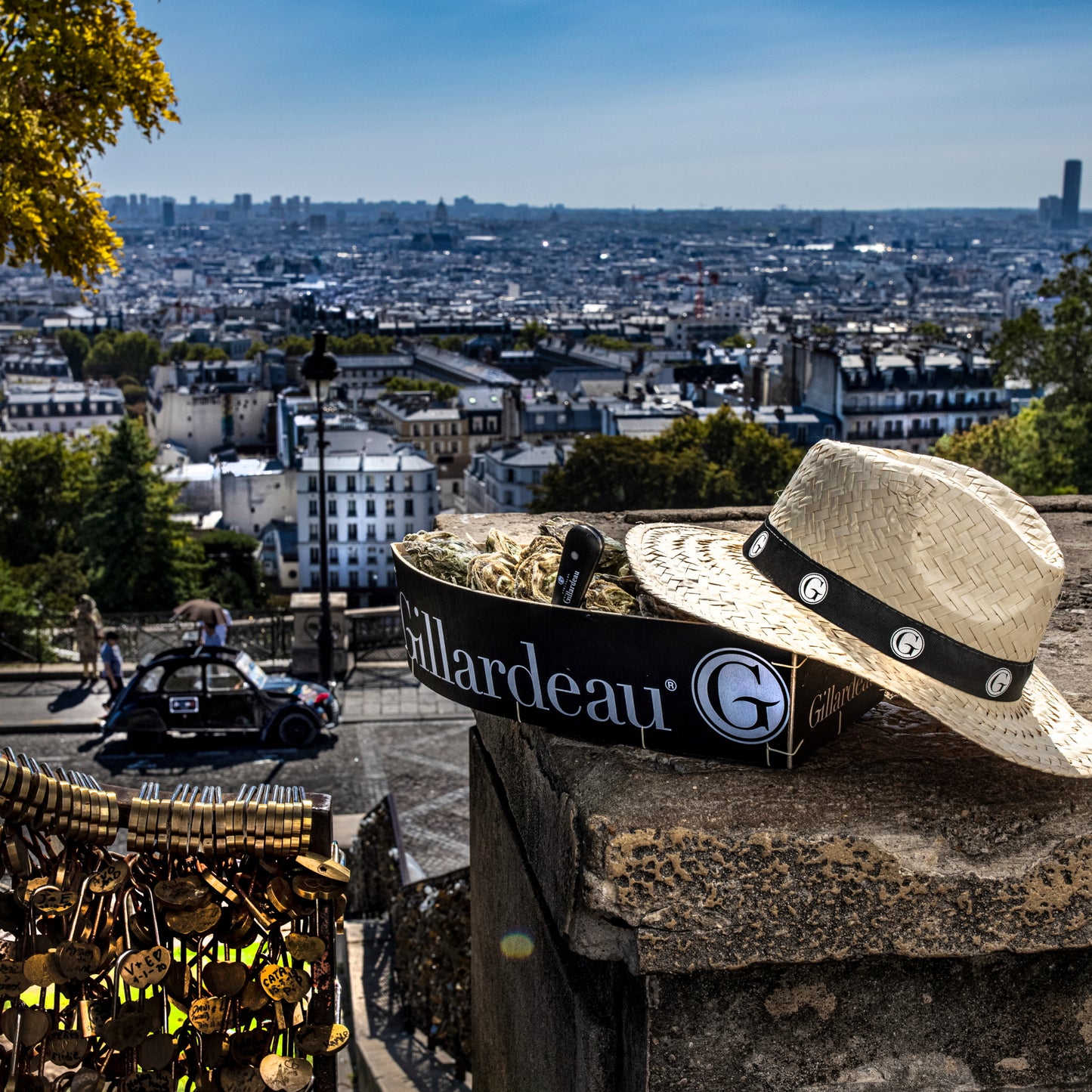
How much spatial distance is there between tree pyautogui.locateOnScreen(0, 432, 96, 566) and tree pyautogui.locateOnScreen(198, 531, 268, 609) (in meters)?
5.07

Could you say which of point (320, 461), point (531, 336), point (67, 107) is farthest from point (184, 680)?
point (531, 336)

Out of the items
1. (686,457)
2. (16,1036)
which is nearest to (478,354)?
(686,457)

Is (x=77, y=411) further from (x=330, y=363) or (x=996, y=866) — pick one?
(x=996, y=866)

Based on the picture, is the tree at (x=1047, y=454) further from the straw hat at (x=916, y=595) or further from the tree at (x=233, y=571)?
the straw hat at (x=916, y=595)

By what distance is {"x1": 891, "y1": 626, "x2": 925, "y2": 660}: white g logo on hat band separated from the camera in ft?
6.85

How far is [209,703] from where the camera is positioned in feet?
42.9

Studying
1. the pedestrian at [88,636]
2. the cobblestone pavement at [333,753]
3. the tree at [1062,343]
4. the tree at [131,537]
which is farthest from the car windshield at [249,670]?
the tree at [131,537]

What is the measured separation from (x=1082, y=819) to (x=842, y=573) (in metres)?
0.49

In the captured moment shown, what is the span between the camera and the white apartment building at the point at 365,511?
7075 centimetres

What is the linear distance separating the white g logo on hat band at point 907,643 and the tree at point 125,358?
164m

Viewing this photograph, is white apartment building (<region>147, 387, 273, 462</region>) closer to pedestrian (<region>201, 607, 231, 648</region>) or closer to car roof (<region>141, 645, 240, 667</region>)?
pedestrian (<region>201, 607, 231, 648</region>)

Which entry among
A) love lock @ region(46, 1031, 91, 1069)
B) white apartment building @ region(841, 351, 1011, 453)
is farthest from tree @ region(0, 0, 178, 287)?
white apartment building @ region(841, 351, 1011, 453)

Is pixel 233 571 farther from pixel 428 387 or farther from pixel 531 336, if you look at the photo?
pixel 531 336

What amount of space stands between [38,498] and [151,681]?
4481 cm
